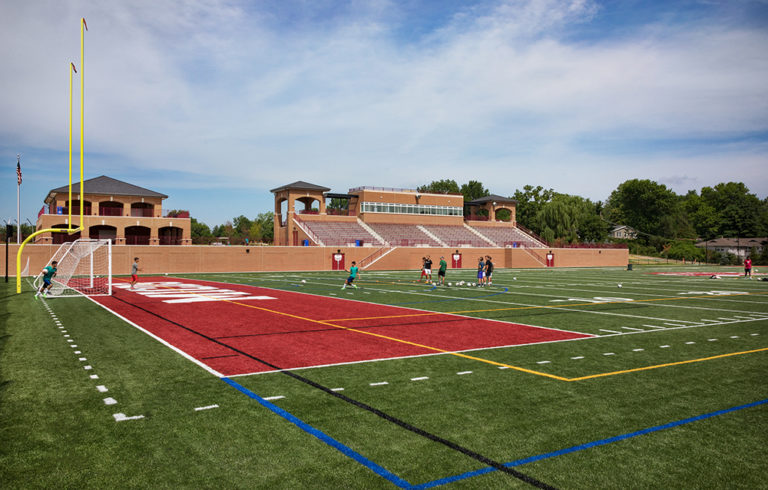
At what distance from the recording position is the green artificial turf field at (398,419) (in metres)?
5.35

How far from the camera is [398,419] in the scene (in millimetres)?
6938

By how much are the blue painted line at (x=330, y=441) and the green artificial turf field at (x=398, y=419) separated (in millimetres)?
26

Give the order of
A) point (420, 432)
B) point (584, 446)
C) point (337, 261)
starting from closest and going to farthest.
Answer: point (584, 446) < point (420, 432) < point (337, 261)

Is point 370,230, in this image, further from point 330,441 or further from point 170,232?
point 330,441

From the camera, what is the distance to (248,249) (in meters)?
51.4

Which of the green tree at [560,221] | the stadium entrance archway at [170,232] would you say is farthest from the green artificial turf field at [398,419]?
the green tree at [560,221]

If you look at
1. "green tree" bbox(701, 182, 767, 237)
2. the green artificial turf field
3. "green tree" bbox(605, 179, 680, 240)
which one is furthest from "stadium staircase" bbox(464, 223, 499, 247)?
"green tree" bbox(701, 182, 767, 237)

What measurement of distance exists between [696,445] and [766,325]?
12753 millimetres

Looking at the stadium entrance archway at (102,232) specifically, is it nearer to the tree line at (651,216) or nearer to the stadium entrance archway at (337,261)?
the stadium entrance archway at (337,261)

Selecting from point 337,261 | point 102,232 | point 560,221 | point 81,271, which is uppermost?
point 560,221

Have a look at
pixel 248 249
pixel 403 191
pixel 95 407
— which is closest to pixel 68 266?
pixel 248 249

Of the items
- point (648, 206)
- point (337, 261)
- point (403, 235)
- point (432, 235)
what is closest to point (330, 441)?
point (337, 261)

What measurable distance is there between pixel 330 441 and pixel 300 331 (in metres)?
8.17

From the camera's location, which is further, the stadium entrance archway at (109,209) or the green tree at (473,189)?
the green tree at (473,189)
